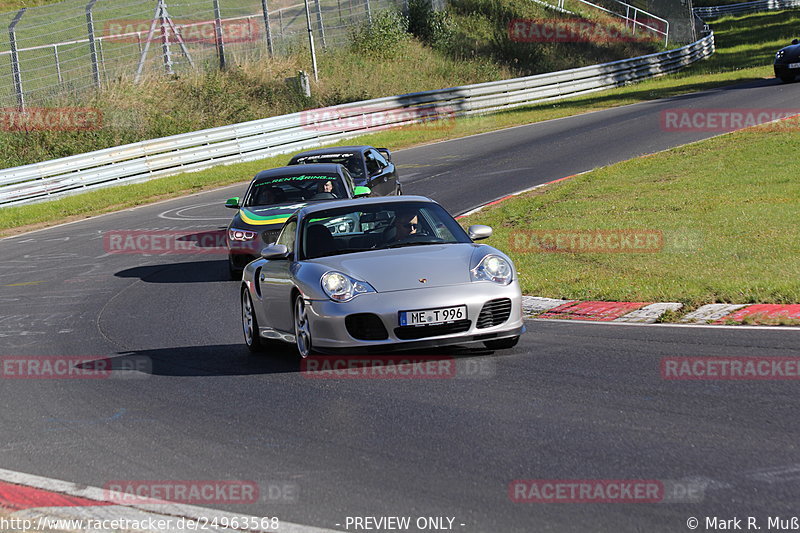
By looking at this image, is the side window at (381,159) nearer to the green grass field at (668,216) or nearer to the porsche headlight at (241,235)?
the green grass field at (668,216)

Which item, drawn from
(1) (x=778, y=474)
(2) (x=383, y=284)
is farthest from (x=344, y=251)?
(1) (x=778, y=474)

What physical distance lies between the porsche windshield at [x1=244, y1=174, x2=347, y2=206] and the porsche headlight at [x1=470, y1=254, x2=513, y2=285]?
23.0 ft

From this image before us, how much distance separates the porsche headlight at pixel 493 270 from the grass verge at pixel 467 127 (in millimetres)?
16131

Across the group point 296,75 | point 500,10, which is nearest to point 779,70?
point 296,75

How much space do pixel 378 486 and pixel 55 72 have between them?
29.3 m

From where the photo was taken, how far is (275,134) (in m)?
31.5

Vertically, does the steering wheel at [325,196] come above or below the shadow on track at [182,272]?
above

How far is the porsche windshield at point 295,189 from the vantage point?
15.4m

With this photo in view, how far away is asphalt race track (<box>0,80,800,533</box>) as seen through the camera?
16.7ft

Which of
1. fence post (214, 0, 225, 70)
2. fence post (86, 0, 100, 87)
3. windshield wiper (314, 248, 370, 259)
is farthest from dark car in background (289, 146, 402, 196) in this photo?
fence post (214, 0, 225, 70)

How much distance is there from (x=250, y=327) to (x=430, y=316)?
8.26 ft

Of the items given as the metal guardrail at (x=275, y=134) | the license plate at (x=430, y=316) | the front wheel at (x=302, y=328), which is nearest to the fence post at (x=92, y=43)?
the metal guardrail at (x=275, y=134)

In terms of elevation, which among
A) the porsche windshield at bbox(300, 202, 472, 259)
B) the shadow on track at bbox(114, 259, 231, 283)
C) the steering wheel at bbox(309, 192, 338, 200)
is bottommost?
the shadow on track at bbox(114, 259, 231, 283)

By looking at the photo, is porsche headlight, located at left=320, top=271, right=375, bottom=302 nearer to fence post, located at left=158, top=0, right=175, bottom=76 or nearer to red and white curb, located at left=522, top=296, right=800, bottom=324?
red and white curb, located at left=522, top=296, right=800, bottom=324
